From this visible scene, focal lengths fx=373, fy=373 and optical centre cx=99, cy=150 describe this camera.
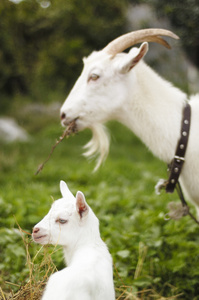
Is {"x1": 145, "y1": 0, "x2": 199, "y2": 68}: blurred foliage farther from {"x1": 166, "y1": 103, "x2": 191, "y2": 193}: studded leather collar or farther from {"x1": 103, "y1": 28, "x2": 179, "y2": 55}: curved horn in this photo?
{"x1": 166, "y1": 103, "x2": 191, "y2": 193}: studded leather collar

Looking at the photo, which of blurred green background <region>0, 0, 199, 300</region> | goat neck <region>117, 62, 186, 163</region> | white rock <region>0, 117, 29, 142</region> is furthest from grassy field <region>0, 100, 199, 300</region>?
white rock <region>0, 117, 29, 142</region>

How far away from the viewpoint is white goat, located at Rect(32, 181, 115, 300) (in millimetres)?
1605

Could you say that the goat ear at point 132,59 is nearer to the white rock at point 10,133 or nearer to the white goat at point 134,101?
the white goat at point 134,101

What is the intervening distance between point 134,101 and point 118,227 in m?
1.46

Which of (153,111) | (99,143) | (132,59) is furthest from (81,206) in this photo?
(99,143)

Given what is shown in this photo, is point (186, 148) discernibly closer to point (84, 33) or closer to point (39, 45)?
point (84, 33)

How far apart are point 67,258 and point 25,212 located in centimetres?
196

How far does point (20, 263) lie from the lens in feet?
9.46

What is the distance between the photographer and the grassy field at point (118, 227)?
275 cm

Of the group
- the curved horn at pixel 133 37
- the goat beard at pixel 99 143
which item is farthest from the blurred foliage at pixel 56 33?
the curved horn at pixel 133 37

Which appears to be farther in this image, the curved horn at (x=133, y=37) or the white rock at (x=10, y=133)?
the white rock at (x=10, y=133)

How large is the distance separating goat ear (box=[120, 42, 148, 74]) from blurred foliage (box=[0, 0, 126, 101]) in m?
5.69

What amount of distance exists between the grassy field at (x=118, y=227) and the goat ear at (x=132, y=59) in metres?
1.01

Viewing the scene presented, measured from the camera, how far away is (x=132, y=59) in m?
2.47
